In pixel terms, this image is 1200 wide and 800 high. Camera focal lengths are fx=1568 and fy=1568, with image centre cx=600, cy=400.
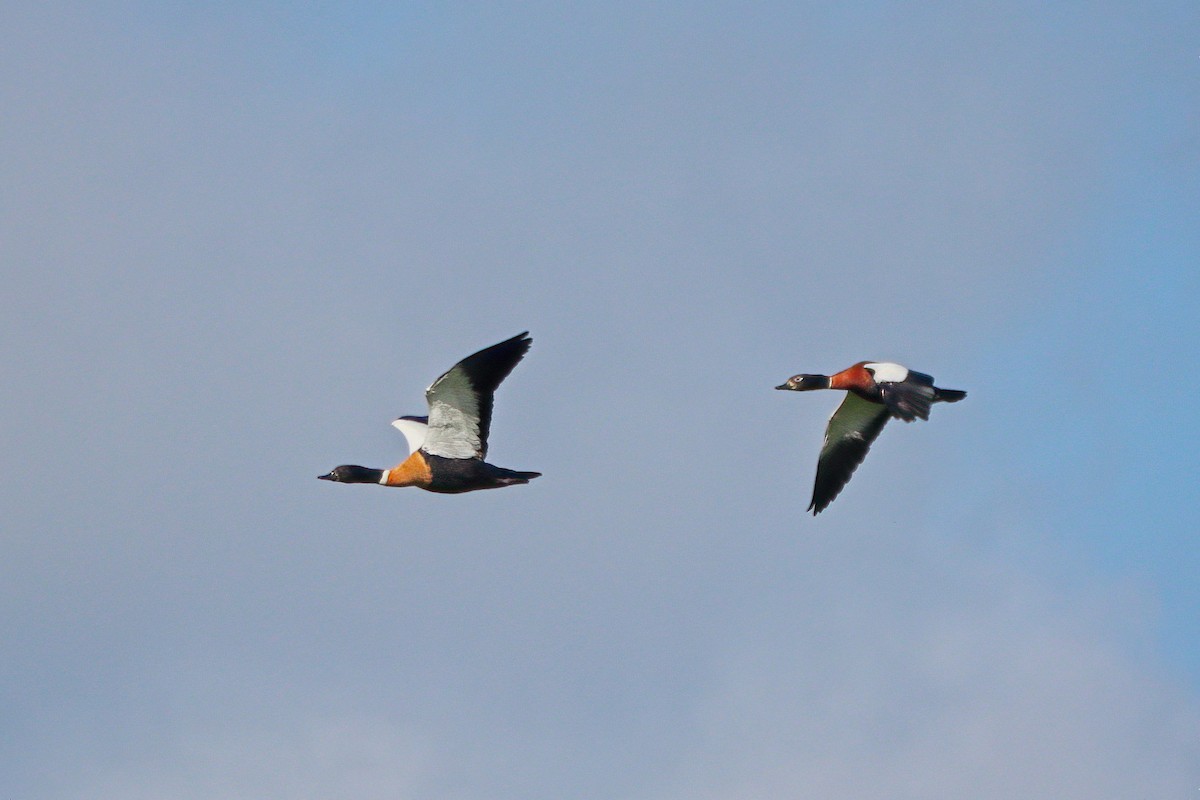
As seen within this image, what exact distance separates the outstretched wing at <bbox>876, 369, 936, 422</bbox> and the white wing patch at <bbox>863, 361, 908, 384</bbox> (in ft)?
0.13

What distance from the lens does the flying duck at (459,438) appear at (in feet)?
73.6

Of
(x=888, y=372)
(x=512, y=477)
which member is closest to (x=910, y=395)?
(x=888, y=372)

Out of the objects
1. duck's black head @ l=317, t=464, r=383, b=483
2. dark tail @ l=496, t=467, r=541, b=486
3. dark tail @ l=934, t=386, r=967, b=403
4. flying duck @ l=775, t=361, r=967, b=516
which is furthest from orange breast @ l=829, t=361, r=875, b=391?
duck's black head @ l=317, t=464, r=383, b=483

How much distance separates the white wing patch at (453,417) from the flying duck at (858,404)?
561 centimetres

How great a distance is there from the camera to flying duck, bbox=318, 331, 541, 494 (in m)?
22.4

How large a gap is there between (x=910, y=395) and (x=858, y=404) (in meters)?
2.62

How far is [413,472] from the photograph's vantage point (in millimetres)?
23391

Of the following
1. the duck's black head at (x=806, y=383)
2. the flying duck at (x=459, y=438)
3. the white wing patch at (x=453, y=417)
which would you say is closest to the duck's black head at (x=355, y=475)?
the flying duck at (x=459, y=438)

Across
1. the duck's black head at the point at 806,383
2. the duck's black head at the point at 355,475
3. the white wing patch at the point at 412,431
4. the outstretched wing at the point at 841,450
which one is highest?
the duck's black head at the point at 806,383

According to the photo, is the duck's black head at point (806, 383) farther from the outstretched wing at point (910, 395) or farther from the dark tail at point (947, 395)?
the dark tail at point (947, 395)

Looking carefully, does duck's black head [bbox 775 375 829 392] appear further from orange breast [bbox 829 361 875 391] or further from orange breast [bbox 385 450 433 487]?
orange breast [bbox 385 450 433 487]

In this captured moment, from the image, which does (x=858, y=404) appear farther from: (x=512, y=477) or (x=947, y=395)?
(x=512, y=477)

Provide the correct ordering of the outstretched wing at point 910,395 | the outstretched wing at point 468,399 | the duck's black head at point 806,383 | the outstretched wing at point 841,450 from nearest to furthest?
the outstretched wing at point 468,399 < the outstretched wing at point 910,395 < the duck's black head at point 806,383 < the outstretched wing at point 841,450

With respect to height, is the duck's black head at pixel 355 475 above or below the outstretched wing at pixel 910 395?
below
